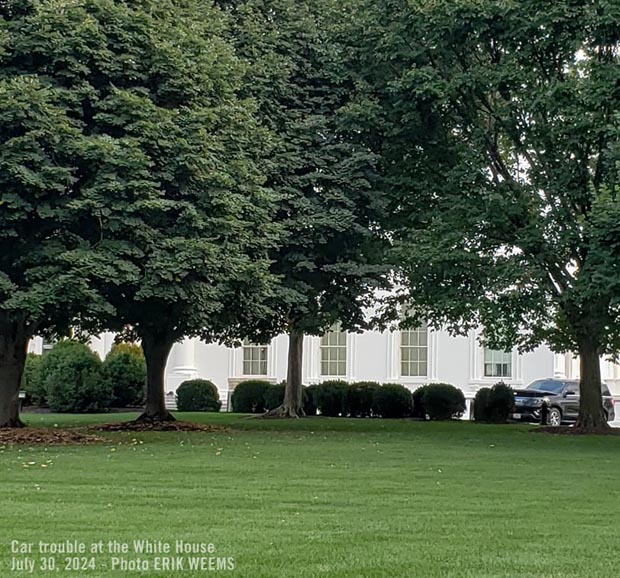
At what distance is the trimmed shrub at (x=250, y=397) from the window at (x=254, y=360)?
17.1ft

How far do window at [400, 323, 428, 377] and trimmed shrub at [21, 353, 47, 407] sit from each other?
14017 millimetres

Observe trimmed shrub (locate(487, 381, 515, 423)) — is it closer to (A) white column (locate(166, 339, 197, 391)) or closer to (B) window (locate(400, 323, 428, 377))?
(B) window (locate(400, 323, 428, 377))

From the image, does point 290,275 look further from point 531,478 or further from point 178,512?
point 178,512

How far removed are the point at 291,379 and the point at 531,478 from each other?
64.4 feet

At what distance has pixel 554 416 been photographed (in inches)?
1305

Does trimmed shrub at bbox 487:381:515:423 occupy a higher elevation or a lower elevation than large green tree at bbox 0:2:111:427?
lower

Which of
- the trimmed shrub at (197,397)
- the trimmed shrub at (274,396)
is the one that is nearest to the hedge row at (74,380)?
the trimmed shrub at (197,397)

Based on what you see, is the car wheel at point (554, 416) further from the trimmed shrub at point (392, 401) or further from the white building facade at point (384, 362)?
the white building facade at point (384, 362)

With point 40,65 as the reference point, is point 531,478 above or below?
below

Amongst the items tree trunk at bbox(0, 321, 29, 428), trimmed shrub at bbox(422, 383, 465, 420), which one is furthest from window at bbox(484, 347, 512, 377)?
tree trunk at bbox(0, 321, 29, 428)

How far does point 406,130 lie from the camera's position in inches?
875

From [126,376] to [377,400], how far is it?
9.41 m

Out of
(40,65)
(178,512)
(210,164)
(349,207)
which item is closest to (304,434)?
(349,207)

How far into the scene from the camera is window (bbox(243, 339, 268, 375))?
41938mm
